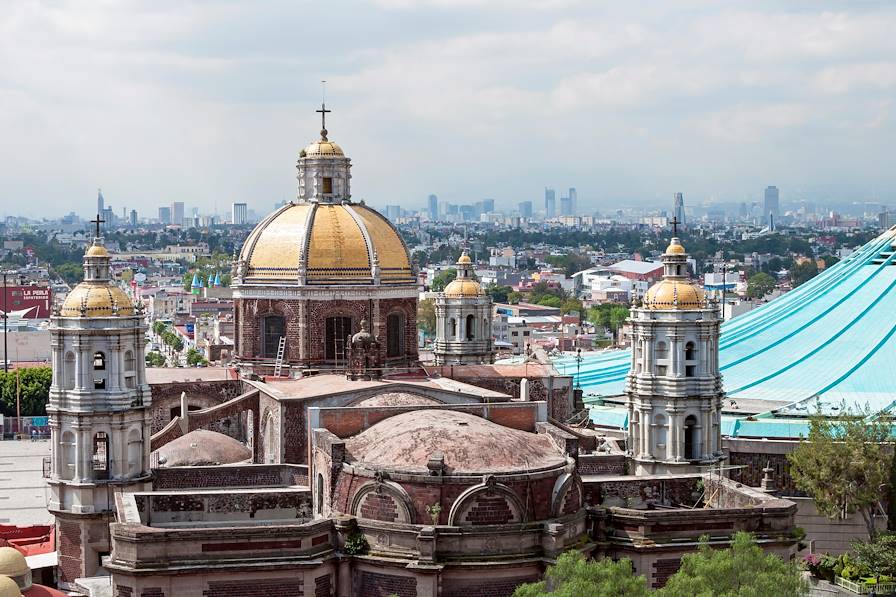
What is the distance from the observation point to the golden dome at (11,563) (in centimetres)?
3189

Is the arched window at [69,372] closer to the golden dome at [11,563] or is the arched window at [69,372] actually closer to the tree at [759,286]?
the golden dome at [11,563]

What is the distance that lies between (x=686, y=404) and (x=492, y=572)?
13953mm

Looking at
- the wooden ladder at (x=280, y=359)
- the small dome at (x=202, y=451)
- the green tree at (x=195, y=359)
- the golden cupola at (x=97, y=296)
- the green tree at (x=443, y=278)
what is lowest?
the green tree at (x=195, y=359)

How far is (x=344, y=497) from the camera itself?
1230 inches

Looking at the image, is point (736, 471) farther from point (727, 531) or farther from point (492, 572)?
point (492, 572)

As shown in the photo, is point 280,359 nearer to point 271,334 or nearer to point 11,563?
point 271,334

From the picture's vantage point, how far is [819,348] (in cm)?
5694

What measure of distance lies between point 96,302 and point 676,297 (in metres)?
15.8

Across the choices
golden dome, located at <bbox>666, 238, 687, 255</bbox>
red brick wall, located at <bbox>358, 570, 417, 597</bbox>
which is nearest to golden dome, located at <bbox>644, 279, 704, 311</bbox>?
golden dome, located at <bbox>666, 238, 687, 255</bbox>

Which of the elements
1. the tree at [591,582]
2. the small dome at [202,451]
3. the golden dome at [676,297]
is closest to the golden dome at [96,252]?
the small dome at [202,451]

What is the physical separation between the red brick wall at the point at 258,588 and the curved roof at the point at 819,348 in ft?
82.6

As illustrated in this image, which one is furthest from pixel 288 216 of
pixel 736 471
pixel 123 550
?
pixel 123 550

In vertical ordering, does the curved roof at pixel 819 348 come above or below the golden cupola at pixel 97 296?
below

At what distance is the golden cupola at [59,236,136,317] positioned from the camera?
38188 mm
